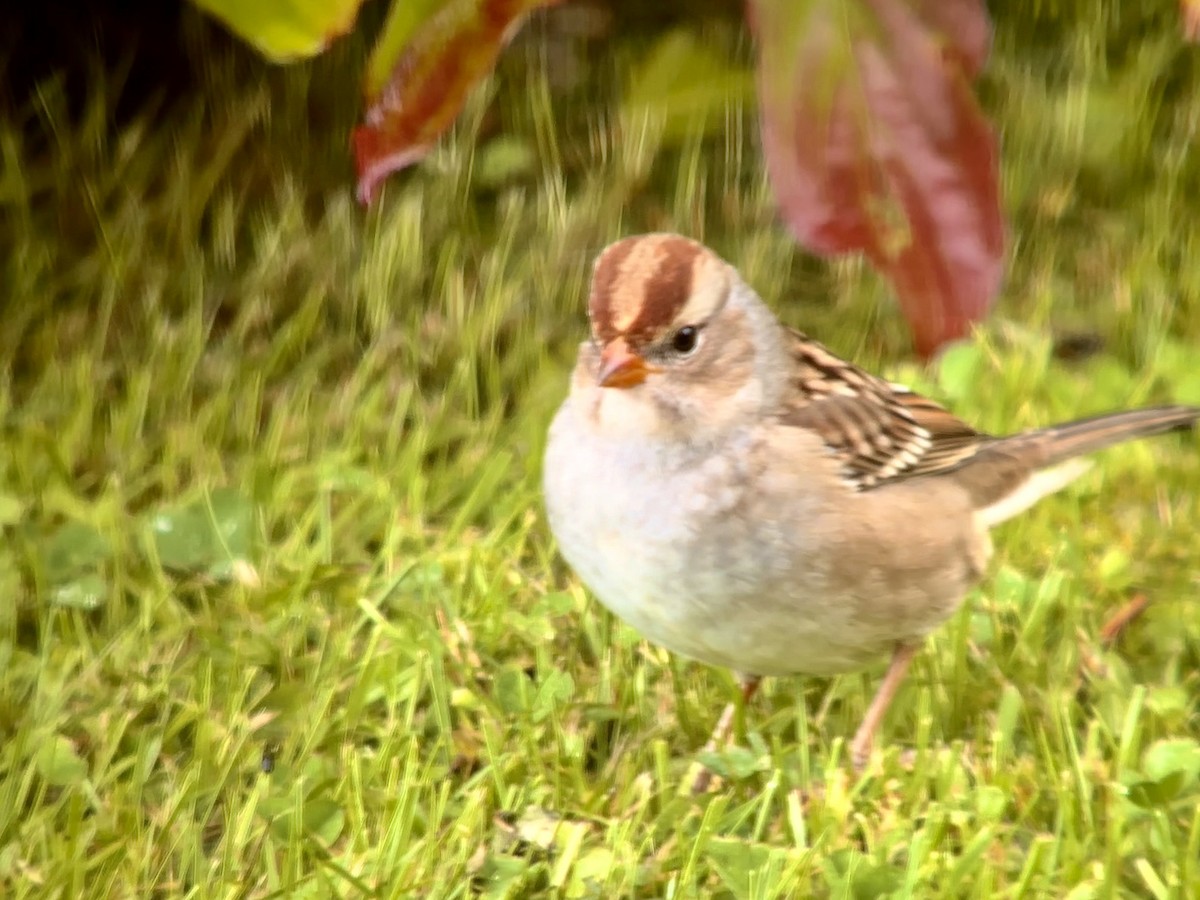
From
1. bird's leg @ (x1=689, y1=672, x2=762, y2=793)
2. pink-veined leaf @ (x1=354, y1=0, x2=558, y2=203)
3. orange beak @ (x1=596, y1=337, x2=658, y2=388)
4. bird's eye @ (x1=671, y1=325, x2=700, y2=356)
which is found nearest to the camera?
pink-veined leaf @ (x1=354, y1=0, x2=558, y2=203)

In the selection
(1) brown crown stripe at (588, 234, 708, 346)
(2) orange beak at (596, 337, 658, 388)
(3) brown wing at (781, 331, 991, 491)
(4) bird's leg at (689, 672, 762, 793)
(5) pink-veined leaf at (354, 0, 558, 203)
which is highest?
(5) pink-veined leaf at (354, 0, 558, 203)

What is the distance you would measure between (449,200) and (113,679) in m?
1.72

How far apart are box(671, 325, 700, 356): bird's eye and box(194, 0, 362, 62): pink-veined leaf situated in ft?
2.15

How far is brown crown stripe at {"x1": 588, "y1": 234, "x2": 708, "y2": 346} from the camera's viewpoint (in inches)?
108

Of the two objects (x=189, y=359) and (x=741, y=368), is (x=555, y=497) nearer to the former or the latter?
(x=741, y=368)

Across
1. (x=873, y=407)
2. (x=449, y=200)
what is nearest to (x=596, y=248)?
(x=449, y=200)

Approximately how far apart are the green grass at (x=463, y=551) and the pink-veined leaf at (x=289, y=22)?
1.06 m

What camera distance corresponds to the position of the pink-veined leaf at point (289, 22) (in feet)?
8.41

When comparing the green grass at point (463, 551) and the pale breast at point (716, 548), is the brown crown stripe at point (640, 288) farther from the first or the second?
the green grass at point (463, 551)

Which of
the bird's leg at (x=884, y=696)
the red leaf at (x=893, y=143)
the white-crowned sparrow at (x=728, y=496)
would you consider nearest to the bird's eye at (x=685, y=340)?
the white-crowned sparrow at (x=728, y=496)

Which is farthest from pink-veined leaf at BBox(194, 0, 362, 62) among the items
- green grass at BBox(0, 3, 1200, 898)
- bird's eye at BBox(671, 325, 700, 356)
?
green grass at BBox(0, 3, 1200, 898)

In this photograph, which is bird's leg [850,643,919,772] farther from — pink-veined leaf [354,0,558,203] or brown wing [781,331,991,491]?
pink-veined leaf [354,0,558,203]

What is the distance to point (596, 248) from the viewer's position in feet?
14.6

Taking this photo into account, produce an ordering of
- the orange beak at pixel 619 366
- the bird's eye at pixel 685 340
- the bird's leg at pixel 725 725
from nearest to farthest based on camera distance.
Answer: the orange beak at pixel 619 366 → the bird's eye at pixel 685 340 → the bird's leg at pixel 725 725
